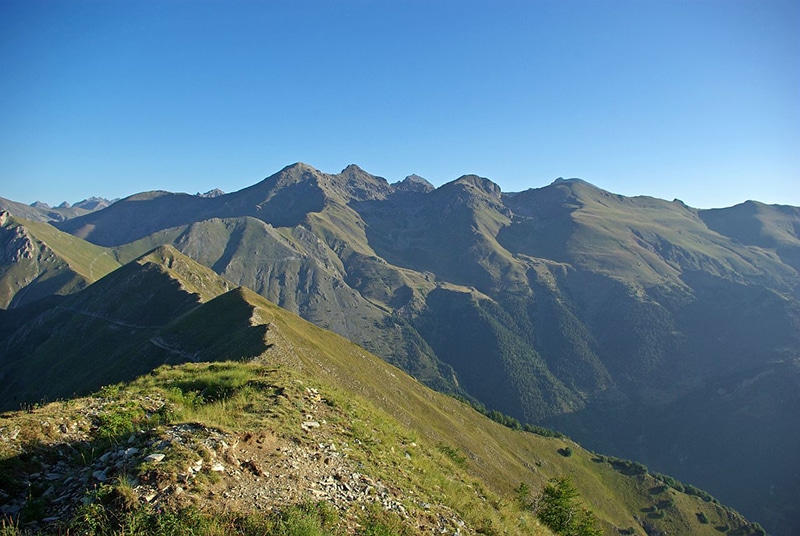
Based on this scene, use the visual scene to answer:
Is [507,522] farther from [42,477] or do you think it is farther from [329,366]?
[329,366]

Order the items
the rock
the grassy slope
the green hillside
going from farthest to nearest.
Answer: the grassy slope, the rock, the green hillside

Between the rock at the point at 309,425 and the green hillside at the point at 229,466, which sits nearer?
the green hillside at the point at 229,466

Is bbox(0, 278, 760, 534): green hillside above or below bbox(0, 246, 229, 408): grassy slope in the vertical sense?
above

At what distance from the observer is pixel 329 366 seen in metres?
74.2

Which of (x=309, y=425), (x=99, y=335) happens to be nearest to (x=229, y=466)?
(x=309, y=425)

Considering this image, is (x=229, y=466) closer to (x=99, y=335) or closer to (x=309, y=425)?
(x=309, y=425)

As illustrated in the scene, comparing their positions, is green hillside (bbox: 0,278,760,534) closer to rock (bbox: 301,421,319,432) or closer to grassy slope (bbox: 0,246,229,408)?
rock (bbox: 301,421,319,432)

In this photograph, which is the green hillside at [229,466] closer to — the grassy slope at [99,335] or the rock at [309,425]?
the rock at [309,425]

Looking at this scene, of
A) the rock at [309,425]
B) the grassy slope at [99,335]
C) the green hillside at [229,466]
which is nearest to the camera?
the green hillside at [229,466]

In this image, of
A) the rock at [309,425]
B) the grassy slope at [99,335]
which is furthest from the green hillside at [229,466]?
the grassy slope at [99,335]

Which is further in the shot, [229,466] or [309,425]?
[309,425]

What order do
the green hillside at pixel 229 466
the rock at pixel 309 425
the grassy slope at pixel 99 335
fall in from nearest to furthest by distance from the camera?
the green hillside at pixel 229 466
the rock at pixel 309 425
the grassy slope at pixel 99 335

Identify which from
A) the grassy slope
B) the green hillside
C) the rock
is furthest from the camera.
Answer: the grassy slope

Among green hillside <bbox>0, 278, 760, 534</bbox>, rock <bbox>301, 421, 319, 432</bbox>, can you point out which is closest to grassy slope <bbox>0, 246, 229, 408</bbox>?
green hillside <bbox>0, 278, 760, 534</bbox>
